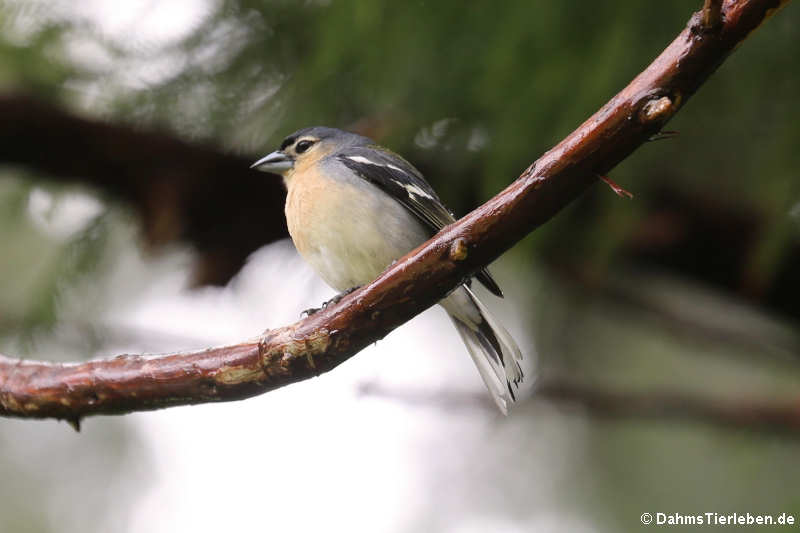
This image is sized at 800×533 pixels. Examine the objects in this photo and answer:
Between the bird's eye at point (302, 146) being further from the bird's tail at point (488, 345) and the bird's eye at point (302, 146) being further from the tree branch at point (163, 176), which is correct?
the bird's tail at point (488, 345)

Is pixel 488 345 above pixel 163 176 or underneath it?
underneath

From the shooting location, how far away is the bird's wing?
9.61 feet

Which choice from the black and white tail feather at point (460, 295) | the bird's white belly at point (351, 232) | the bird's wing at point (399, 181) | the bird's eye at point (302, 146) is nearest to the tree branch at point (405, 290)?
the black and white tail feather at point (460, 295)

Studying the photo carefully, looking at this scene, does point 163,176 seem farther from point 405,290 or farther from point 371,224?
point 405,290

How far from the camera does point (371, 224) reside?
2.90 metres

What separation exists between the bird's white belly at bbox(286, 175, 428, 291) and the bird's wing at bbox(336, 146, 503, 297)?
4 centimetres

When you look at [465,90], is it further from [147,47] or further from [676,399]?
[676,399]

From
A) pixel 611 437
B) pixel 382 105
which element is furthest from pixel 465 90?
pixel 611 437

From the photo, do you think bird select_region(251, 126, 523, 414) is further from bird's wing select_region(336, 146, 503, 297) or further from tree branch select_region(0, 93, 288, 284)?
tree branch select_region(0, 93, 288, 284)

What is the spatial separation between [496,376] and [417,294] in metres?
0.89

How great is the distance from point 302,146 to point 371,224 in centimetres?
59

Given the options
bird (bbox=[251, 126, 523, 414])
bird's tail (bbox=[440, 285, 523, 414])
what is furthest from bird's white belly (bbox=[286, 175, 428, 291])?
bird's tail (bbox=[440, 285, 523, 414])

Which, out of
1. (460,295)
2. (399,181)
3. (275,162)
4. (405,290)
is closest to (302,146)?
(275,162)

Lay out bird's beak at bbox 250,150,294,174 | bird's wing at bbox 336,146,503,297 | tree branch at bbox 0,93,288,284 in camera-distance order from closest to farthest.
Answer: bird's wing at bbox 336,146,503,297 < bird's beak at bbox 250,150,294,174 < tree branch at bbox 0,93,288,284
